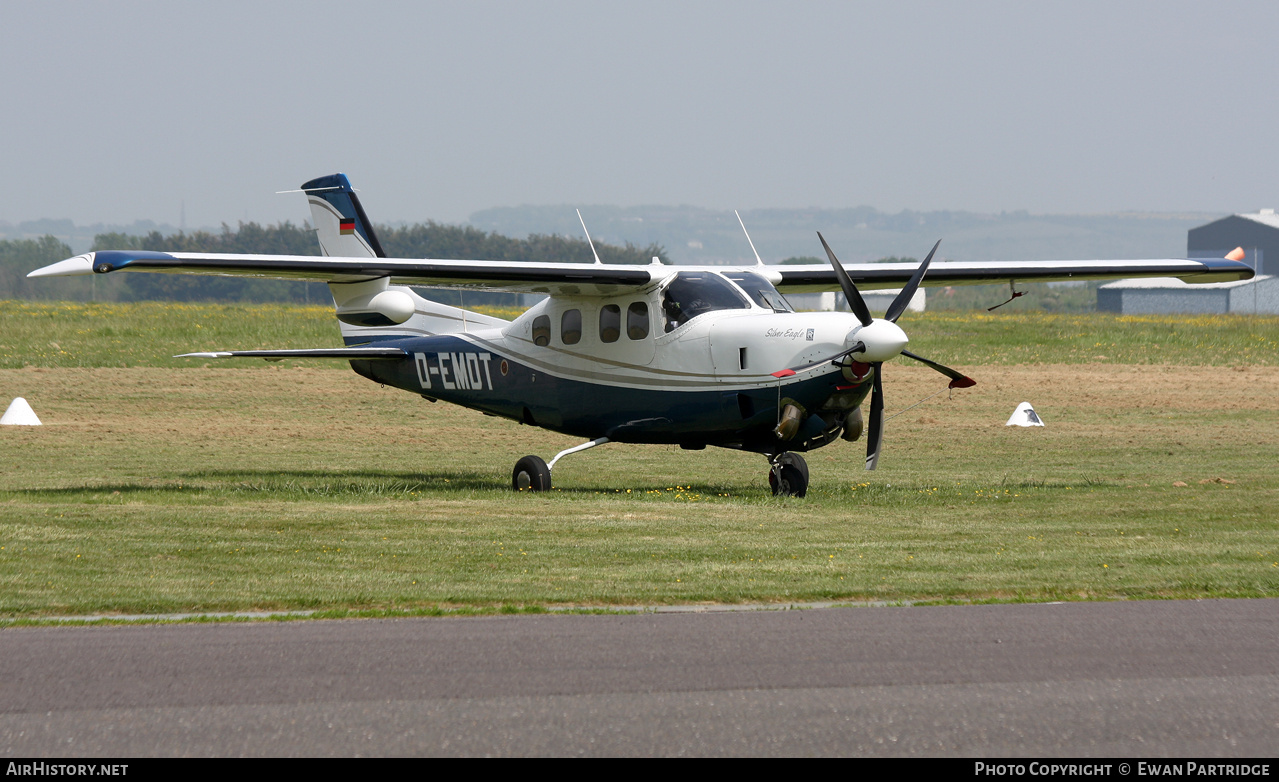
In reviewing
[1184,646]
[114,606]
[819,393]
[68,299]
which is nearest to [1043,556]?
[1184,646]

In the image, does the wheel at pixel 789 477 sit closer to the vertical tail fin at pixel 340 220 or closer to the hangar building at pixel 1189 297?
the vertical tail fin at pixel 340 220

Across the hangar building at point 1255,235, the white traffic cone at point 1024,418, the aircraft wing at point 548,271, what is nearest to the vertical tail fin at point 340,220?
the aircraft wing at point 548,271

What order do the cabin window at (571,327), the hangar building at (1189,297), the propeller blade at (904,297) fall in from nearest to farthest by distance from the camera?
the propeller blade at (904,297) → the cabin window at (571,327) → the hangar building at (1189,297)

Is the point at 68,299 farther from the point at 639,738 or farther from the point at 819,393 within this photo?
the point at 639,738

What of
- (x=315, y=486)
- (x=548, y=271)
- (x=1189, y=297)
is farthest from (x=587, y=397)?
(x=1189, y=297)

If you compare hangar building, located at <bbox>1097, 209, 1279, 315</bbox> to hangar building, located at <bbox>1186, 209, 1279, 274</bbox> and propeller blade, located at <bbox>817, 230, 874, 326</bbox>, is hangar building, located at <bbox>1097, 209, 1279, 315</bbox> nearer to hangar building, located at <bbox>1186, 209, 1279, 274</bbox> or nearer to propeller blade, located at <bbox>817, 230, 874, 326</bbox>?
hangar building, located at <bbox>1186, 209, 1279, 274</bbox>

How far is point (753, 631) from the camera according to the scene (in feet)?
26.5

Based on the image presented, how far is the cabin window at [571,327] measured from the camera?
18.2 metres

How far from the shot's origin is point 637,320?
57.3 feet

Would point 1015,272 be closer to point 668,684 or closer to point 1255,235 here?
point 668,684

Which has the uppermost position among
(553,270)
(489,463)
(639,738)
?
(553,270)

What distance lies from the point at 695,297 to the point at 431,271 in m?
3.30

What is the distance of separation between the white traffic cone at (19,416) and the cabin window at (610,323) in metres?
14.2

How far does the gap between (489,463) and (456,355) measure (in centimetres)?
288
